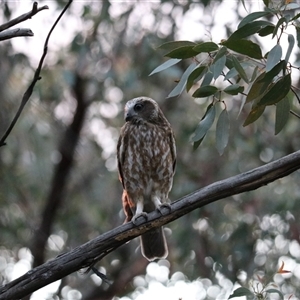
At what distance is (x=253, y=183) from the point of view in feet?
7.50

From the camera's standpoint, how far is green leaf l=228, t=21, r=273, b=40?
220 centimetres

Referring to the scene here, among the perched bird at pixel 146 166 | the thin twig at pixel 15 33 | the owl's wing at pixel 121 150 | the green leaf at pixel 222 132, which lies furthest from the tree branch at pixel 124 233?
the owl's wing at pixel 121 150

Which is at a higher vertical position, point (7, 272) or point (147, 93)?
point (147, 93)

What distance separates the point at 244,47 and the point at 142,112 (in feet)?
6.17

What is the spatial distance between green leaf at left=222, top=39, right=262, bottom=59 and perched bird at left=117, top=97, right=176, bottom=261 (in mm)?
1645

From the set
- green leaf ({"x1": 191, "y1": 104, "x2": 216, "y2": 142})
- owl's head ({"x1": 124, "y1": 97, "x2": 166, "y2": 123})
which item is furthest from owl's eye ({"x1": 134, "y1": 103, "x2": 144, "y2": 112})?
green leaf ({"x1": 191, "y1": 104, "x2": 216, "y2": 142})

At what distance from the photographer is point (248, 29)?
7.24 ft

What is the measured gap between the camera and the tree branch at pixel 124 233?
88.7 inches

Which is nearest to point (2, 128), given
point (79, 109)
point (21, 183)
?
point (21, 183)

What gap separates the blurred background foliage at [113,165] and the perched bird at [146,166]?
1085mm

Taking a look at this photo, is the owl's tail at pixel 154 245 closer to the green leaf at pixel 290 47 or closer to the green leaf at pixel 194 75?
the green leaf at pixel 194 75

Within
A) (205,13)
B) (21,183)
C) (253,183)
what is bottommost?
(21,183)

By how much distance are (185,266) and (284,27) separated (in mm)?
4021

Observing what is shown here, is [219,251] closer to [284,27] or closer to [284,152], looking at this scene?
[284,152]
